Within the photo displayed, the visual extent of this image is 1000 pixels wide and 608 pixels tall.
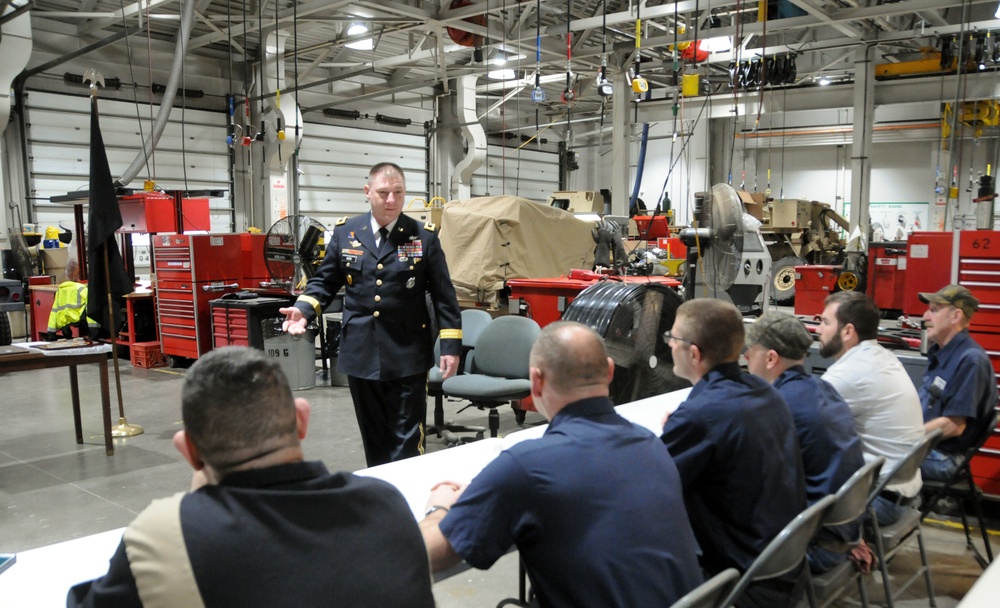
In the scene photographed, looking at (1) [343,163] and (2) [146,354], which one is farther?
(1) [343,163]

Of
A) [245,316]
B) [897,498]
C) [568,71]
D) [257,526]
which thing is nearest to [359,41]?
[245,316]

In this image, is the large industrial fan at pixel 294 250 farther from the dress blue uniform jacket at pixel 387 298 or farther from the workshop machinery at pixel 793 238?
the workshop machinery at pixel 793 238

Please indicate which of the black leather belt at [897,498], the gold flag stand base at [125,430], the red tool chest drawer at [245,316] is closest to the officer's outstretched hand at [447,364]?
the black leather belt at [897,498]

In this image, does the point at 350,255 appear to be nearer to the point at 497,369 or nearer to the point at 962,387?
the point at 497,369

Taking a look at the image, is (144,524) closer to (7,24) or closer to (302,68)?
(7,24)

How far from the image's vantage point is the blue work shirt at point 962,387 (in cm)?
300

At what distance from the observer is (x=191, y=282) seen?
750 cm

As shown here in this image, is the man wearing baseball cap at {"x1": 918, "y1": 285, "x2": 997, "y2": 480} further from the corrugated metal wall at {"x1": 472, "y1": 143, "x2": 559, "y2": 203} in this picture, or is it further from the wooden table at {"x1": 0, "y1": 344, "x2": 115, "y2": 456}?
the corrugated metal wall at {"x1": 472, "y1": 143, "x2": 559, "y2": 203}

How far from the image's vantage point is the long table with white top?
1.41 meters

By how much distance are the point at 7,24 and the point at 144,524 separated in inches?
400

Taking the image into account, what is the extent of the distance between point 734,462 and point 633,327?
157 centimetres

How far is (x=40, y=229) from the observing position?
1049 centimetres

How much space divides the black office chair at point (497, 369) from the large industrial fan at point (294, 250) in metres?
2.65

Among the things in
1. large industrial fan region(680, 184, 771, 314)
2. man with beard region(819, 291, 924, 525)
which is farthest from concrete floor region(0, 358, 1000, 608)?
large industrial fan region(680, 184, 771, 314)
